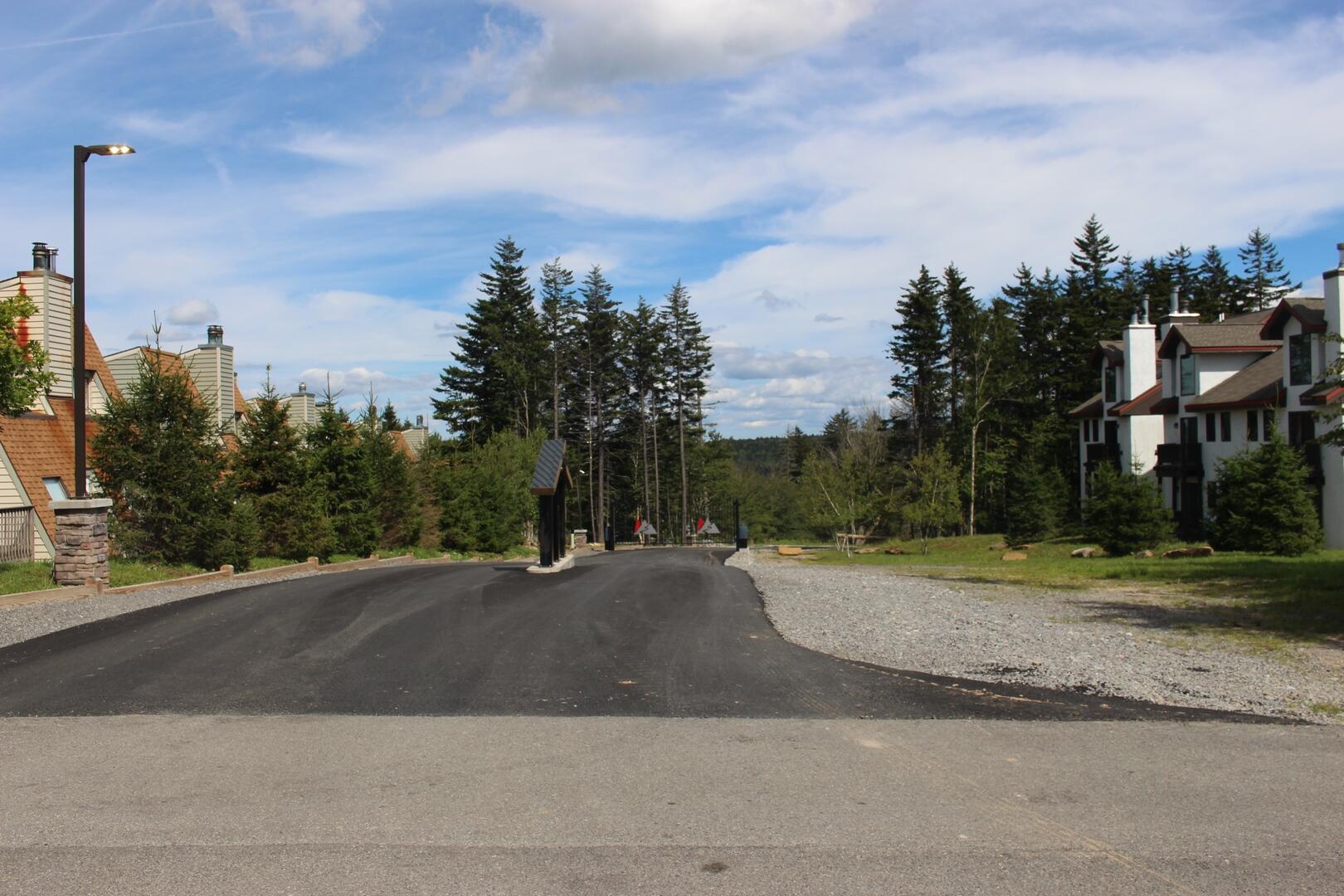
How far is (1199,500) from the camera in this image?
37.3 metres

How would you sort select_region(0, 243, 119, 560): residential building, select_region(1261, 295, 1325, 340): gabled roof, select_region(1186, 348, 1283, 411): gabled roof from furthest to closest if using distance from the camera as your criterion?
select_region(1186, 348, 1283, 411): gabled roof < select_region(1261, 295, 1325, 340): gabled roof < select_region(0, 243, 119, 560): residential building

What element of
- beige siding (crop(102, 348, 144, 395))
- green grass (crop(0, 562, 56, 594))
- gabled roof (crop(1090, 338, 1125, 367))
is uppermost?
gabled roof (crop(1090, 338, 1125, 367))

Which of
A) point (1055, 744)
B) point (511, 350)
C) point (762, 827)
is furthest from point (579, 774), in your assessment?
point (511, 350)

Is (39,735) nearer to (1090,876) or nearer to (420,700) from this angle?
(420,700)

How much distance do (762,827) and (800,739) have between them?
187 centimetres

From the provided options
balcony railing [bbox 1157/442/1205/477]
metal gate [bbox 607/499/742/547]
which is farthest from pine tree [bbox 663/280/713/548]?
balcony railing [bbox 1157/442/1205/477]

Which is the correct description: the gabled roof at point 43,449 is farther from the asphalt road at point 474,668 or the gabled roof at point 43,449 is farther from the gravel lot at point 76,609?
the asphalt road at point 474,668

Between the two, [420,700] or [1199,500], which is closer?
[420,700]

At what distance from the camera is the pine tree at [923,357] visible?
61094mm

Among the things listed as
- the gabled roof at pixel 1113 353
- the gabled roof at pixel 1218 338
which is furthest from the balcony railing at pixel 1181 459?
the gabled roof at pixel 1113 353

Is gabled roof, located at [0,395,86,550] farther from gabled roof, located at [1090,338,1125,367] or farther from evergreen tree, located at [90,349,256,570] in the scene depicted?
gabled roof, located at [1090,338,1125,367]

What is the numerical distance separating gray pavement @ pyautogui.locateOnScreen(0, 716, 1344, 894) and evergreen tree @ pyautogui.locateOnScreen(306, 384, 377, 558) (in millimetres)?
19857

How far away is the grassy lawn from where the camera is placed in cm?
1412

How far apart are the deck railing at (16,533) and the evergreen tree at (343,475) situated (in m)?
6.84
